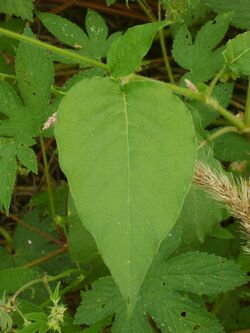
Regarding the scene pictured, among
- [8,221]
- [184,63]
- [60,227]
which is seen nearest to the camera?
[184,63]

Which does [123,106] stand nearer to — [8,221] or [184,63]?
[184,63]

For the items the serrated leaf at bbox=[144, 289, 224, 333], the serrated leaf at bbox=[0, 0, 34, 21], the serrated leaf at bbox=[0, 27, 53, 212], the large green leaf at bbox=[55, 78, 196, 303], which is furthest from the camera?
the serrated leaf at bbox=[0, 0, 34, 21]

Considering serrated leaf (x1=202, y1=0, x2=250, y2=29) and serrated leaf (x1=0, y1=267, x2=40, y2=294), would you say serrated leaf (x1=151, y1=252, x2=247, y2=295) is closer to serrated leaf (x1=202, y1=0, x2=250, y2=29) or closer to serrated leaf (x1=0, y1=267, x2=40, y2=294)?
serrated leaf (x1=0, y1=267, x2=40, y2=294)

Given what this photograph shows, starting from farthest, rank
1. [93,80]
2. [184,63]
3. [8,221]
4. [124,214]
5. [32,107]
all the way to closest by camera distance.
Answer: [8,221]
[184,63]
[32,107]
[93,80]
[124,214]

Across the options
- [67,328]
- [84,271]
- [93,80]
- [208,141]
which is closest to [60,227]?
[84,271]

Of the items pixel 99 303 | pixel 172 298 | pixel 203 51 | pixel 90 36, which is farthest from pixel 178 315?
pixel 90 36

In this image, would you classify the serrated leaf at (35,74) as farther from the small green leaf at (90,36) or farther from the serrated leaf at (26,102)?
the small green leaf at (90,36)

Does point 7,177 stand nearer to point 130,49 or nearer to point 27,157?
point 27,157

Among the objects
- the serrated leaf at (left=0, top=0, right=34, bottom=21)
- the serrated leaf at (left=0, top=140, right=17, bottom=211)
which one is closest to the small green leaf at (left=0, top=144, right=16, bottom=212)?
the serrated leaf at (left=0, top=140, right=17, bottom=211)
